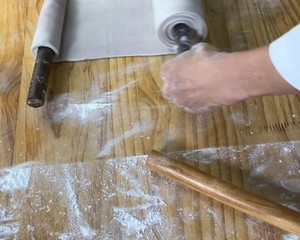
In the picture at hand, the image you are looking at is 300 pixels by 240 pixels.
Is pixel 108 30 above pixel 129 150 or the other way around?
above

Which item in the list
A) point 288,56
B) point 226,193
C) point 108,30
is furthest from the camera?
point 108,30

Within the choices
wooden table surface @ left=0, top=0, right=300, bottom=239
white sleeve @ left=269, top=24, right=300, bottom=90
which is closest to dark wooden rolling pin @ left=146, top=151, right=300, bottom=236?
wooden table surface @ left=0, top=0, right=300, bottom=239

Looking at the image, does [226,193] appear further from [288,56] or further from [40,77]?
[40,77]

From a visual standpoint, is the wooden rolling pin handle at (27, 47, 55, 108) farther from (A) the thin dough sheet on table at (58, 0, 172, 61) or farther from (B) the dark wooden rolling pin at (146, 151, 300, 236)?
(B) the dark wooden rolling pin at (146, 151, 300, 236)

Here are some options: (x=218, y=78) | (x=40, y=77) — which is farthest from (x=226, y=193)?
(x=40, y=77)

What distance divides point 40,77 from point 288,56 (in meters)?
0.50

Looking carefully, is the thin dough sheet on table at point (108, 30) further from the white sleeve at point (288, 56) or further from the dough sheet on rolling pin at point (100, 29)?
the white sleeve at point (288, 56)

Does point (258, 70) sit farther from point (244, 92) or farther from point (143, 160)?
point (143, 160)

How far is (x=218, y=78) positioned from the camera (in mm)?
703

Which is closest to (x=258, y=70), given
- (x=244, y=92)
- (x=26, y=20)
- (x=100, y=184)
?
(x=244, y=92)

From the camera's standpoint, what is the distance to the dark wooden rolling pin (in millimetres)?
703

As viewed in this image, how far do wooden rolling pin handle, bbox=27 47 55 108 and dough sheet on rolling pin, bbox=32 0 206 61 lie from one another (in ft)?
0.06

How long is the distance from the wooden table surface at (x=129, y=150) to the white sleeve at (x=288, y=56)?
0.23m

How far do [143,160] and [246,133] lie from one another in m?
0.19
